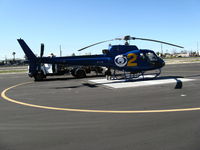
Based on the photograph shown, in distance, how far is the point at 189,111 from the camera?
6992 mm

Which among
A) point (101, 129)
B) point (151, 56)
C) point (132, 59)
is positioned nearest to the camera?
point (101, 129)

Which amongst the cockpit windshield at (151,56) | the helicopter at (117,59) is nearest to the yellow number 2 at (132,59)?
the helicopter at (117,59)

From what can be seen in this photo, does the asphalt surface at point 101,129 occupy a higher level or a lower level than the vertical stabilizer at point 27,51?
lower

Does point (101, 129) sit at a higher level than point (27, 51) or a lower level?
lower

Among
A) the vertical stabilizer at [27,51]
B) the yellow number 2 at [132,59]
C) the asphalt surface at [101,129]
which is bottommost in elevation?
the asphalt surface at [101,129]

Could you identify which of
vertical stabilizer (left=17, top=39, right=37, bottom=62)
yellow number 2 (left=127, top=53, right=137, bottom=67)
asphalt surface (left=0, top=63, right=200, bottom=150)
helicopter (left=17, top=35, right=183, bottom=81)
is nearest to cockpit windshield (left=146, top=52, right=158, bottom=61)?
helicopter (left=17, top=35, right=183, bottom=81)

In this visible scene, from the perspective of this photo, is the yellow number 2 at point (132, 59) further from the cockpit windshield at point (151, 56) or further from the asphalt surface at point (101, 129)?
the asphalt surface at point (101, 129)

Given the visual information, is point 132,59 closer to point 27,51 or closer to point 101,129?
point 27,51

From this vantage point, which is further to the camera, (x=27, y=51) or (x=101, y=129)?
(x=27, y=51)

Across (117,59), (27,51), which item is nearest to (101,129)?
(117,59)

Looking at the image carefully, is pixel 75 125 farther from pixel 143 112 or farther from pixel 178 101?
pixel 178 101

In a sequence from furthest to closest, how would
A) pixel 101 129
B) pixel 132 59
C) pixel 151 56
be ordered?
pixel 151 56, pixel 132 59, pixel 101 129

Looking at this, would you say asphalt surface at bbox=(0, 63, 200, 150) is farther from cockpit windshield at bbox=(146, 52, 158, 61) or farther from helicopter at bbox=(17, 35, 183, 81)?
cockpit windshield at bbox=(146, 52, 158, 61)

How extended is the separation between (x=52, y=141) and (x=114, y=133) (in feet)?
5.77
